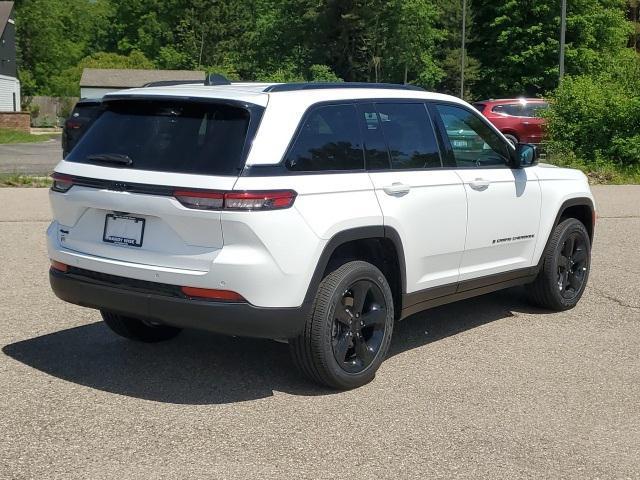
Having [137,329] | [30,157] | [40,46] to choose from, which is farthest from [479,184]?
[40,46]

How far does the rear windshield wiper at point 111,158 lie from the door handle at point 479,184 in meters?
2.42

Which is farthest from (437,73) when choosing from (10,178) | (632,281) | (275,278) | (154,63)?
(275,278)

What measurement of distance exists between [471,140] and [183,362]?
8.52 ft

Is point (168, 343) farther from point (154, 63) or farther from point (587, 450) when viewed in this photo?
point (154, 63)

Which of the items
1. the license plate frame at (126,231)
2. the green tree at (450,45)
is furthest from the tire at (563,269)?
the green tree at (450,45)

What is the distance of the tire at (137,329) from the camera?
6.08m

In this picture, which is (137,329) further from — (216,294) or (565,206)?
(565,206)

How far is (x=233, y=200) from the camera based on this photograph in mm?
4574

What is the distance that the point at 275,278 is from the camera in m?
4.71

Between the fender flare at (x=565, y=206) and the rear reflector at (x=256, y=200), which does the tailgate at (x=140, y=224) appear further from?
the fender flare at (x=565, y=206)

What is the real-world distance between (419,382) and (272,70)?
196 feet

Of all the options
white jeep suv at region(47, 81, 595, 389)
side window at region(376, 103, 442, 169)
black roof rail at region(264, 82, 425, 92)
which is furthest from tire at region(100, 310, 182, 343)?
side window at region(376, 103, 442, 169)

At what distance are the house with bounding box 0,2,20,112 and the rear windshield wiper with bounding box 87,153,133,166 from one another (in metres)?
52.9

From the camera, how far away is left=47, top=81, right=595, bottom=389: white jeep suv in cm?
468
